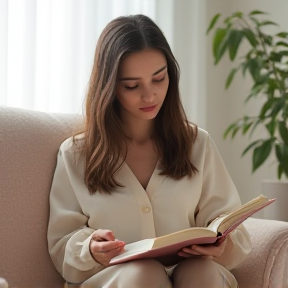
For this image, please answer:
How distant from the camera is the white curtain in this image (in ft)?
7.88

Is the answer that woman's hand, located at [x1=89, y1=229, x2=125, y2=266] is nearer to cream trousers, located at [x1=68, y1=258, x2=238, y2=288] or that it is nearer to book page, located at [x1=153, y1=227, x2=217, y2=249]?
cream trousers, located at [x1=68, y1=258, x2=238, y2=288]

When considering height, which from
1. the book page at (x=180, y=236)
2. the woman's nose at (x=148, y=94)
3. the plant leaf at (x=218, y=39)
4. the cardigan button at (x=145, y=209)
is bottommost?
the cardigan button at (x=145, y=209)

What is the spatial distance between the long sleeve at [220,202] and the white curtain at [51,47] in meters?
0.70

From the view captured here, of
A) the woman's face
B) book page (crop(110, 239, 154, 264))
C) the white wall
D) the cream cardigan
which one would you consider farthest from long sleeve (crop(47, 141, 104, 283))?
the white wall

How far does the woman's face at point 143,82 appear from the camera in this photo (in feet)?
5.53

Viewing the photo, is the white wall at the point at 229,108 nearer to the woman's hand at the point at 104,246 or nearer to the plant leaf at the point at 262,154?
the plant leaf at the point at 262,154

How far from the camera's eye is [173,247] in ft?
4.58

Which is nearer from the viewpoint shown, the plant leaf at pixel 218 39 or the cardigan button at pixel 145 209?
the cardigan button at pixel 145 209

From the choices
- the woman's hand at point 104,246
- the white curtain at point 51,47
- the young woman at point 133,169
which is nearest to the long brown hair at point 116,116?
the young woman at point 133,169

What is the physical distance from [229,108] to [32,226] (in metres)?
2.02

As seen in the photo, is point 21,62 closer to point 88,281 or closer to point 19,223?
point 19,223

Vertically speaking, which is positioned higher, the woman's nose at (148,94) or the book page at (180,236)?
the woman's nose at (148,94)

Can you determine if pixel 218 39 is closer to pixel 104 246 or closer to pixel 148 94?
pixel 148 94

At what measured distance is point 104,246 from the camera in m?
1.47
